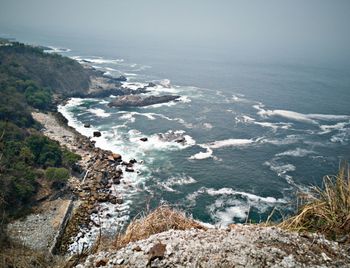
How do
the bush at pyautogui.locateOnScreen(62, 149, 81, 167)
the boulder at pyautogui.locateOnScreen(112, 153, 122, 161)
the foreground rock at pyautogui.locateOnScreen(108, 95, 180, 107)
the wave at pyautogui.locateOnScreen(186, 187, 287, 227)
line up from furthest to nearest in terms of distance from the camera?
the foreground rock at pyautogui.locateOnScreen(108, 95, 180, 107), the boulder at pyautogui.locateOnScreen(112, 153, 122, 161), the bush at pyautogui.locateOnScreen(62, 149, 81, 167), the wave at pyautogui.locateOnScreen(186, 187, 287, 227)

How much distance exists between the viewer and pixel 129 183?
38.4 m

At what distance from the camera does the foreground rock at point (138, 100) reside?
71312 mm

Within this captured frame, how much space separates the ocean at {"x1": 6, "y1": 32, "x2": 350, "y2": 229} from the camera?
3562 cm

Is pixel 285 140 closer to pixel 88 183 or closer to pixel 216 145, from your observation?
pixel 216 145

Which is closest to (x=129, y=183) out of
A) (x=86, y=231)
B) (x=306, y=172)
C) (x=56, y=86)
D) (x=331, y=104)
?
(x=86, y=231)

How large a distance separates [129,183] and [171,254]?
33409 mm

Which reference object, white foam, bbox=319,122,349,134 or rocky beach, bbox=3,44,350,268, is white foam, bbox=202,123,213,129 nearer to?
rocky beach, bbox=3,44,350,268

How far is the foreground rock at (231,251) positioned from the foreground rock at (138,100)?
66.2 m

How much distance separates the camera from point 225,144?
168 feet

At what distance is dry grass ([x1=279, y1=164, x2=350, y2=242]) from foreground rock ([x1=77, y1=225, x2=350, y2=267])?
59 cm

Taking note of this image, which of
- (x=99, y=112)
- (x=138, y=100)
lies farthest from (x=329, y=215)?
(x=138, y=100)

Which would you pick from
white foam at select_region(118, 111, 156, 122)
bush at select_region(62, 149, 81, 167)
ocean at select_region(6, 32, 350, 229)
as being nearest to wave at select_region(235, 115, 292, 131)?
ocean at select_region(6, 32, 350, 229)

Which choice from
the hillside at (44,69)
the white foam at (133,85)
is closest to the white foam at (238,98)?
the white foam at (133,85)

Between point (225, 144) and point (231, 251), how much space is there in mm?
46218
